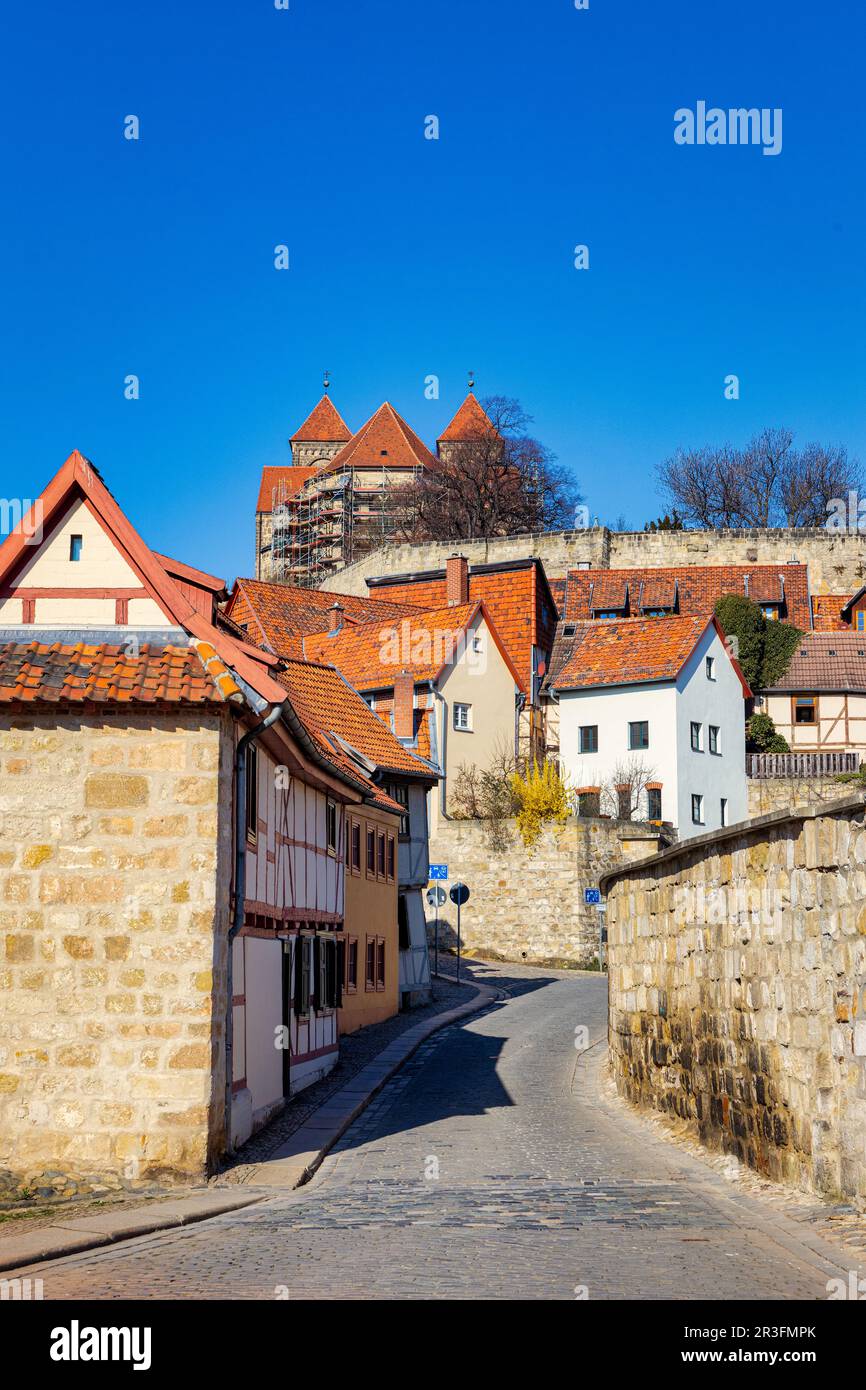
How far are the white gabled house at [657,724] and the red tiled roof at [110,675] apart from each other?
38.8 metres

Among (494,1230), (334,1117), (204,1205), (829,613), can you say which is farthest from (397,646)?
(494,1230)

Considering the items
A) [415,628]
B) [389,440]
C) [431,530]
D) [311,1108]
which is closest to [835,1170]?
[311,1108]

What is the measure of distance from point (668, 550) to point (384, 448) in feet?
135

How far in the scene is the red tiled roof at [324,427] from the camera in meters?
138

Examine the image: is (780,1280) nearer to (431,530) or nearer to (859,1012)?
(859,1012)

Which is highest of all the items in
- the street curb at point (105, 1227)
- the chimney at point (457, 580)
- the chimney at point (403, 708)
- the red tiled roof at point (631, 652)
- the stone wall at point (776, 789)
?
the chimney at point (457, 580)

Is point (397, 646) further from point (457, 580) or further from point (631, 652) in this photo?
point (457, 580)

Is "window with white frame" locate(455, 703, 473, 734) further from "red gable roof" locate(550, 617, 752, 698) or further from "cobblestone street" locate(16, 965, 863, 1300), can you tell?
"cobblestone street" locate(16, 965, 863, 1300)

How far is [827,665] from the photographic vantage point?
213 ft

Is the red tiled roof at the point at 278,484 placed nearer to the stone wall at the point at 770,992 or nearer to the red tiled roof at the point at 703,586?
the red tiled roof at the point at 703,586

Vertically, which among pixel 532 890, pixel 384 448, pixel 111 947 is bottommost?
pixel 111 947

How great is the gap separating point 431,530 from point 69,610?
7802cm

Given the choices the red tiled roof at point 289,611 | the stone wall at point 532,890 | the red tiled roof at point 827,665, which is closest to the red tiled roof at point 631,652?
the red tiled roof at point 289,611

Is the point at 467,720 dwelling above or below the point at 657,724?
above
